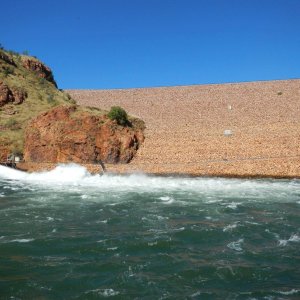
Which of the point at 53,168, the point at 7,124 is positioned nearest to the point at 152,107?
the point at 7,124

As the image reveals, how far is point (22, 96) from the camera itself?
108ft

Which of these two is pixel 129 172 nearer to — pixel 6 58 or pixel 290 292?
A: pixel 290 292

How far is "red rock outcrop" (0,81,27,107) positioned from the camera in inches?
1251

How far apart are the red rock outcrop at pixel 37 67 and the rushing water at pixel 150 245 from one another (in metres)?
26.3

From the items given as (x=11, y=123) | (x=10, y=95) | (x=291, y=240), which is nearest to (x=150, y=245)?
(x=291, y=240)

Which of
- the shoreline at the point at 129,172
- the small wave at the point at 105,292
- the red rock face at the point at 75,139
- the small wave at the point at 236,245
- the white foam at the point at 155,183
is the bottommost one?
the small wave at the point at 105,292

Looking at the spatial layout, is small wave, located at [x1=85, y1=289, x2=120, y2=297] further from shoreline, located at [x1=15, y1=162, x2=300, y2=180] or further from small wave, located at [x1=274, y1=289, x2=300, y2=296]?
shoreline, located at [x1=15, y1=162, x2=300, y2=180]

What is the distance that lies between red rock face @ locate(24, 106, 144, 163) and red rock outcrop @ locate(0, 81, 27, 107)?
6958mm

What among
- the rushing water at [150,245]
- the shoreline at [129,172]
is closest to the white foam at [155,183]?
the rushing water at [150,245]

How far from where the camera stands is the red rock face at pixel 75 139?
2438 centimetres

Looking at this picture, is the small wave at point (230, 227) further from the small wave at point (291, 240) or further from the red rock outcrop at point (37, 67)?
the red rock outcrop at point (37, 67)

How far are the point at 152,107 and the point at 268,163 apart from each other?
1894 cm

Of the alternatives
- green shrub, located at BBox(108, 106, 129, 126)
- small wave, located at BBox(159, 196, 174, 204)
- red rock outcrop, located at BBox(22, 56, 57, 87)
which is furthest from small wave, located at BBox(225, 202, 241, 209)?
red rock outcrop, located at BBox(22, 56, 57, 87)

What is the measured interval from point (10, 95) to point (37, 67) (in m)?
9.06
